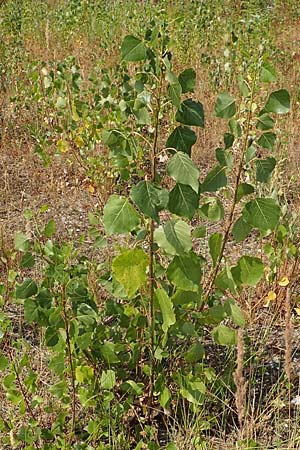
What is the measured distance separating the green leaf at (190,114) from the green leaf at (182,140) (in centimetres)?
3

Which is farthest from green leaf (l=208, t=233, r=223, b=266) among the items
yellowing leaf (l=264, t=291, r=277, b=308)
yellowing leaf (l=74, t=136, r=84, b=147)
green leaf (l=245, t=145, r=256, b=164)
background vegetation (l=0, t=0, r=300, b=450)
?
yellowing leaf (l=74, t=136, r=84, b=147)

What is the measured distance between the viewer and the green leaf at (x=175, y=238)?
1.47 meters

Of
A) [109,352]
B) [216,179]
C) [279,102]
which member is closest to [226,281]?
[216,179]

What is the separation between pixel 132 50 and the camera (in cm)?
140

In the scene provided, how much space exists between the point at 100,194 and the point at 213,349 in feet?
4.76

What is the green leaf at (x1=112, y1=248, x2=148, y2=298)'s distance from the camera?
152 centimetres

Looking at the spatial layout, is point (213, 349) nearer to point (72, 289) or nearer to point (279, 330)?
point (279, 330)

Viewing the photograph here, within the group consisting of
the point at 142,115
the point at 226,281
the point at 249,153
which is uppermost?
the point at 142,115

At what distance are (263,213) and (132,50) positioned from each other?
0.51 metres

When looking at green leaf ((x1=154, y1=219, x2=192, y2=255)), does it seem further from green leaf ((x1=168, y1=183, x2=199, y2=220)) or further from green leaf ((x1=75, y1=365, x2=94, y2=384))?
green leaf ((x1=75, y1=365, x2=94, y2=384))

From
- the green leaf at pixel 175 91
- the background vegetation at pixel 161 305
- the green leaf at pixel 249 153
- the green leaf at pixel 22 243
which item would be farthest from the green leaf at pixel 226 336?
the green leaf at pixel 175 91

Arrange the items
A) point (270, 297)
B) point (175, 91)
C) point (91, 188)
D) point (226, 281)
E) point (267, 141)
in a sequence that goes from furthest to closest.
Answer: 1. point (91, 188)
2. point (270, 297)
3. point (226, 281)
4. point (267, 141)
5. point (175, 91)

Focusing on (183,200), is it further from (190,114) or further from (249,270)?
(249,270)

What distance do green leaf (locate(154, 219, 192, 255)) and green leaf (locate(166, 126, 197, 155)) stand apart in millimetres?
177
